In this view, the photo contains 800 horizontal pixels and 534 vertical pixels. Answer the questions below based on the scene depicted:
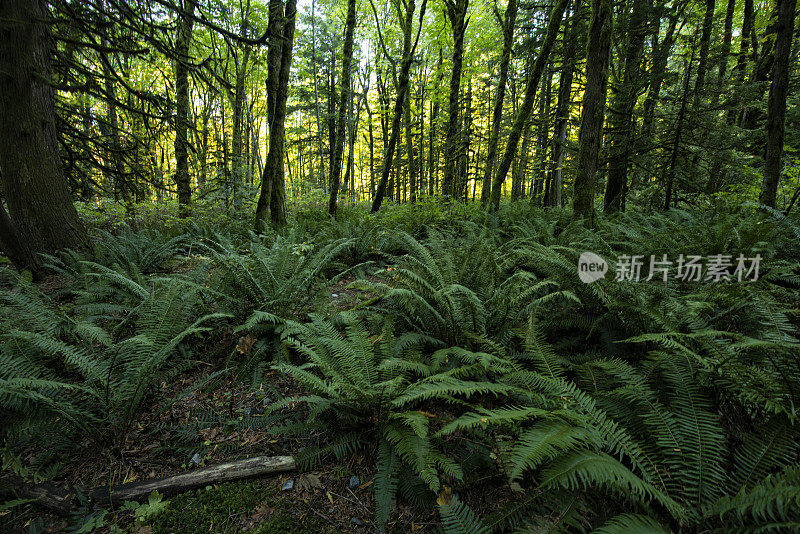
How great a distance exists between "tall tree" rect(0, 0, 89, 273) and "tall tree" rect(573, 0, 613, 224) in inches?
293

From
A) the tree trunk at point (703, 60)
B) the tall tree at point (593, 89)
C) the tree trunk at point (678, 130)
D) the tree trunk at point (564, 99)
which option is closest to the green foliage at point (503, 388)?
the tall tree at point (593, 89)

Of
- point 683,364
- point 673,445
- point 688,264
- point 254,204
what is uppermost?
point 254,204

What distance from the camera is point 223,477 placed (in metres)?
1.71

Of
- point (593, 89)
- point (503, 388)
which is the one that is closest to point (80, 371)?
point (503, 388)

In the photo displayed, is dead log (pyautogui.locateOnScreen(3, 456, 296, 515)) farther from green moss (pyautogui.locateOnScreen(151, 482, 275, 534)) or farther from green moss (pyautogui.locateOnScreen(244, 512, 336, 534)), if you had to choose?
green moss (pyautogui.locateOnScreen(244, 512, 336, 534))

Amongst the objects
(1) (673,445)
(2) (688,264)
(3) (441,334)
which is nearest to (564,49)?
(2) (688,264)

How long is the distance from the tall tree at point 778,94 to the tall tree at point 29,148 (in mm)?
9540

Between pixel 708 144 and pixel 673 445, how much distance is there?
321 inches

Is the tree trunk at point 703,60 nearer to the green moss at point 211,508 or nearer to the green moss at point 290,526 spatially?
the green moss at point 290,526

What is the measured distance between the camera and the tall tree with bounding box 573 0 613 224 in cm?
477

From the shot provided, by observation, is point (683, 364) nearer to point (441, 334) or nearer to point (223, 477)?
point (441, 334)

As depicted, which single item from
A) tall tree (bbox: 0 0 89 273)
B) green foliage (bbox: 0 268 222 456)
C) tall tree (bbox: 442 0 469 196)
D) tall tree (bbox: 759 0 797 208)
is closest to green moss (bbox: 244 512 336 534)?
green foliage (bbox: 0 268 222 456)

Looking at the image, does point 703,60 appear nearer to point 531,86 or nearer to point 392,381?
point 531,86

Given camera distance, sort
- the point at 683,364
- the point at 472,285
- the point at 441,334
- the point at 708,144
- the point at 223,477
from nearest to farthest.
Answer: the point at 223,477 → the point at 683,364 → the point at 441,334 → the point at 472,285 → the point at 708,144
